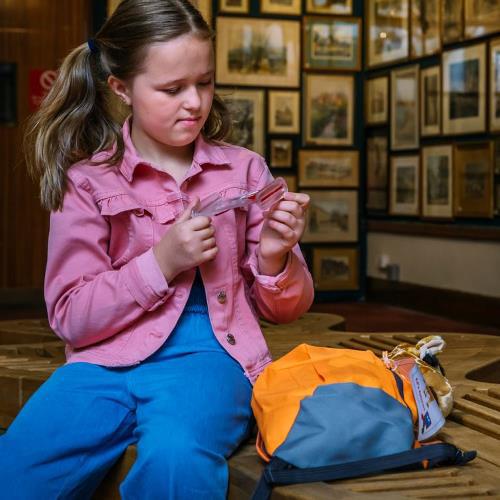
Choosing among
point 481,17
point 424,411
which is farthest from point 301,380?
point 481,17

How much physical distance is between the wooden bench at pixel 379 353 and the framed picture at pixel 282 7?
5763 millimetres

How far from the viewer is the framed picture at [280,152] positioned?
10.2m

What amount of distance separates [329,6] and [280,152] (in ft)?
5.35

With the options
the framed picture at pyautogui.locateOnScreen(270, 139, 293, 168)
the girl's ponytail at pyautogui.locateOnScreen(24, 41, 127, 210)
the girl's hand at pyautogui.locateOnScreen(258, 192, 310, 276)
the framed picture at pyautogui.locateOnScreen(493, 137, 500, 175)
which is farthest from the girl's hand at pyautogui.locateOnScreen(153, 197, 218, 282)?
the framed picture at pyautogui.locateOnScreen(270, 139, 293, 168)

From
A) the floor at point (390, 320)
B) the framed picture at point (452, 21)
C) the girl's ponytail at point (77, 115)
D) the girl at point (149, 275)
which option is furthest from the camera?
the framed picture at point (452, 21)

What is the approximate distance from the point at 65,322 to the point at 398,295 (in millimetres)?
7777

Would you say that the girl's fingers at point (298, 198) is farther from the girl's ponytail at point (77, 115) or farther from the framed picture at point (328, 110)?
the framed picture at point (328, 110)

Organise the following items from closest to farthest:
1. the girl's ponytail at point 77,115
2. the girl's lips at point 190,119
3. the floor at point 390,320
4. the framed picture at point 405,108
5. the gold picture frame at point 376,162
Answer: the girl's lips at point 190,119
the girl's ponytail at point 77,115
the floor at point 390,320
the framed picture at point 405,108
the gold picture frame at point 376,162

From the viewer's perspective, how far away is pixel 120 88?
260 cm

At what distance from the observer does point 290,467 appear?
2.08 meters

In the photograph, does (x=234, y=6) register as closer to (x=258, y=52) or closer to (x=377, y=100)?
(x=258, y=52)

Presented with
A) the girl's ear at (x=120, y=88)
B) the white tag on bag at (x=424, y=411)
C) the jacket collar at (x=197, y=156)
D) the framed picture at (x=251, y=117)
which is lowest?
the white tag on bag at (x=424, y=411)

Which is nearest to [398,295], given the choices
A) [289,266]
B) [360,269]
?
[360,269]

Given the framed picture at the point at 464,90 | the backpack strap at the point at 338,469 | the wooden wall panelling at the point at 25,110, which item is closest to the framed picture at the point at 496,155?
the framed picture at the point at 464,90
